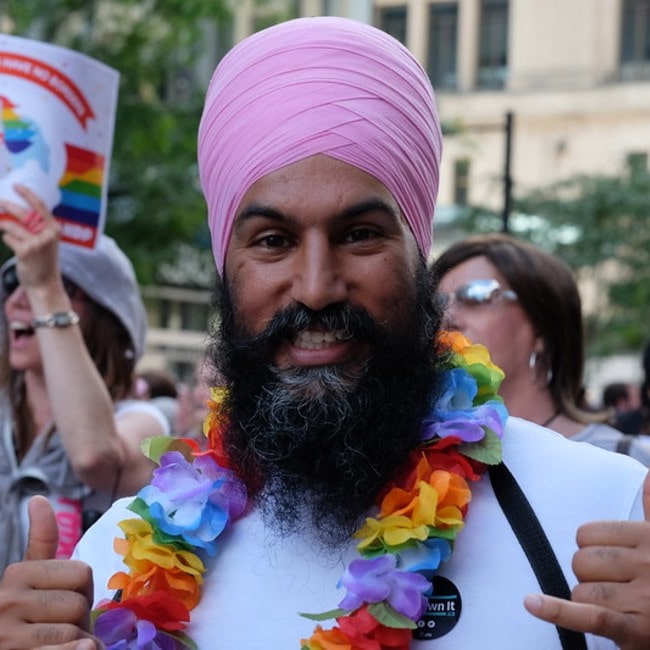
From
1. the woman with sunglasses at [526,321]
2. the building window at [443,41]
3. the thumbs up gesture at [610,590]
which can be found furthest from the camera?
the building window at [443,41]

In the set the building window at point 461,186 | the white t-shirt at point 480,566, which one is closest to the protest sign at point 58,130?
the white t-shirt at point 480,566

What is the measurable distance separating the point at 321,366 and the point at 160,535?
42cm

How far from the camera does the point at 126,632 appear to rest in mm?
2451

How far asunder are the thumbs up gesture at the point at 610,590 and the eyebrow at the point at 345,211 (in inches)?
28.7

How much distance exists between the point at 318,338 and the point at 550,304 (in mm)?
2214

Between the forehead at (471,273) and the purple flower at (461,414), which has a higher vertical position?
the purple flower at (461,414)

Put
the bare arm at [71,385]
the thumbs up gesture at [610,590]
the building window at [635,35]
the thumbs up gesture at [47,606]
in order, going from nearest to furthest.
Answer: the thumbs up gesture at [610,590], the thumbs up gesture at [47,606], the bare arm at [71,385], the building window at [635,35]

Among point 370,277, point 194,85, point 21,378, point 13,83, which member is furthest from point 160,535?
point 194,85

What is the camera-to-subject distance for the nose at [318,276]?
8.16ft

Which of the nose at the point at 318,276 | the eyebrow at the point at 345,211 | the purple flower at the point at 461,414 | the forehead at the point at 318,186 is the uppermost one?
the forehead at the point at 318,186

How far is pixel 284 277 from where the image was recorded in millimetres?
2559

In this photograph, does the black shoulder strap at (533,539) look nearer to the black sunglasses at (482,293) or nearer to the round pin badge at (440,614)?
the round pin badge at (440,614)

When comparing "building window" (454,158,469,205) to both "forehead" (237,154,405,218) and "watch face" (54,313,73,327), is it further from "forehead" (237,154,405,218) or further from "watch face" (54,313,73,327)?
"forehead" (237,154,405,218)

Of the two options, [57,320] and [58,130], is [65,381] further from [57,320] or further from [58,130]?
[58,130]
